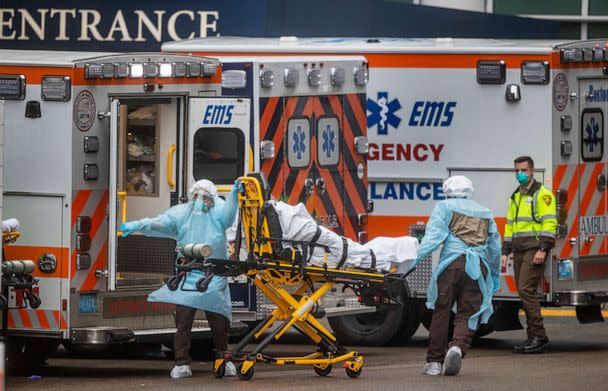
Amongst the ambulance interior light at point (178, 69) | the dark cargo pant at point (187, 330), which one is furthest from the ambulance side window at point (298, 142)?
the dark cargo pant at point (187, 330)

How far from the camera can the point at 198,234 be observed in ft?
43.3

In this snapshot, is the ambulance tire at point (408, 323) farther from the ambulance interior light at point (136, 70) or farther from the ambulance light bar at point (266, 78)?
the ambulance interior light at point (136, 70)

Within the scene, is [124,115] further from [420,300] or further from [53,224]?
[420,300]

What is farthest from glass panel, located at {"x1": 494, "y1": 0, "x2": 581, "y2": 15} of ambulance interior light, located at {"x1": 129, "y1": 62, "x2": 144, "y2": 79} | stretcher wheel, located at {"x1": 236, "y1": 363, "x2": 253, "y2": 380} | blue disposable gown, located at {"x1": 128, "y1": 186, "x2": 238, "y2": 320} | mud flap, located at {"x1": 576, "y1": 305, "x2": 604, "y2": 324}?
stretcher wheel, located at {"x1": 236, "y1": 363, "x2": 253, "y2": 380}

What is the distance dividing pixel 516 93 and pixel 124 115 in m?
3.56

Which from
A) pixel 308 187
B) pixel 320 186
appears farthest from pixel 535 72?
pixel 308 187

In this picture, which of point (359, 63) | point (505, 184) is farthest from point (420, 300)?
point (359, 63)

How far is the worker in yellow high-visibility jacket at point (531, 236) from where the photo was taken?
14.9 meters

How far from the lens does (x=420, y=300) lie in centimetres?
1585

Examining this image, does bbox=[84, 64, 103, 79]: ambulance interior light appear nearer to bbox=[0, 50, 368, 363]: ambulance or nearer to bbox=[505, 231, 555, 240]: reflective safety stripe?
bbox=[0, 50, 368, 363]: ambulance

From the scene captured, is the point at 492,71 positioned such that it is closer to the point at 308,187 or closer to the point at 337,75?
the point at 337,75

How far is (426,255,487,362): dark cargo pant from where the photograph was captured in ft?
43.8

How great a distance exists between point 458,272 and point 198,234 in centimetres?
209

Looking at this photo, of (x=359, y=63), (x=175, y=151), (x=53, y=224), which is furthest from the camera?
(x=359, y=63)
